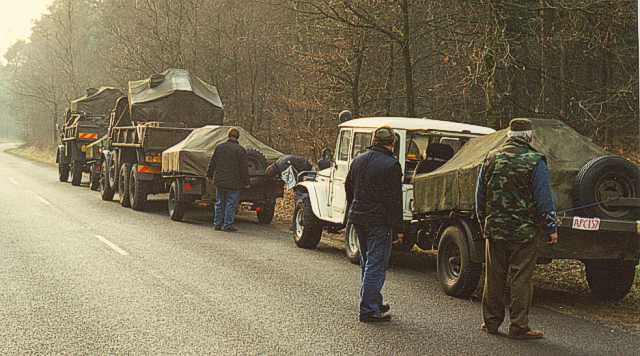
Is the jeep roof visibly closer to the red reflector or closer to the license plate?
the license plate

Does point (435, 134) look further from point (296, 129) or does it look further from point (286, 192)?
point (296, 129)

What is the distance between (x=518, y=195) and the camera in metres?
7.47

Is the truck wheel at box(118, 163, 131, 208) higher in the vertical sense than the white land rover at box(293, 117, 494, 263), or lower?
lower

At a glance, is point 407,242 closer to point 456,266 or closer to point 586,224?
point 456,266

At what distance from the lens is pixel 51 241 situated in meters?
13.4

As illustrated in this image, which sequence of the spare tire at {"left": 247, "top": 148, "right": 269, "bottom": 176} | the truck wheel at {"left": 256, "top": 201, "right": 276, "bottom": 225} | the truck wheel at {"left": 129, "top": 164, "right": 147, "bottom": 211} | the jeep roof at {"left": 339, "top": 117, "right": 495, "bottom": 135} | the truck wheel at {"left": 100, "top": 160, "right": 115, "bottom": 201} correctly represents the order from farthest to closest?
the truck wheel at {"left": 100, "top": 160, "right": 115, "bottom": 201} < the truck wheel at {"left": 129, "top": 164, "right": 147, "bottom": 211} < the truck wheel at {"left": 256, "top": 201, "right": 276, "bottom": 225} < the spare tire at {"left": 247, "top": 148, "right": 269, "bottom": 176} < the jeep roof at {"left": 339, "top": 117, "right": 495, "bottom": 135}

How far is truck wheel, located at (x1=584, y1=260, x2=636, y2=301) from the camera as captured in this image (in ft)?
30.1

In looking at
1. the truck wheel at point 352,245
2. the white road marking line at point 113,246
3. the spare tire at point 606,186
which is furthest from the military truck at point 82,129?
the spare tire at point 606,186

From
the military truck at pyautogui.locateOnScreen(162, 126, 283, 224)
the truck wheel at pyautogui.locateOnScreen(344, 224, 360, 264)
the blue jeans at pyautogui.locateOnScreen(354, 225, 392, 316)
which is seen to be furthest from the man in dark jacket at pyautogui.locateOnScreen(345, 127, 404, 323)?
the military truck at pyautogui.locateOnScreen(162, 126, 283, 224)

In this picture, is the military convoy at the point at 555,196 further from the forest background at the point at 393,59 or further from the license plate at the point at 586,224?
the forest background at the point at 393,59

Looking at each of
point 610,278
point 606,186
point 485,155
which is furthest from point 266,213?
point 606,186

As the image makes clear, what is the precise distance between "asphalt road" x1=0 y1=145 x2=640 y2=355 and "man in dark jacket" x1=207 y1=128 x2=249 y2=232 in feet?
5.81

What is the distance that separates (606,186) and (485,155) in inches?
55.6

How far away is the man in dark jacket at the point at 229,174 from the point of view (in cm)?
1600
